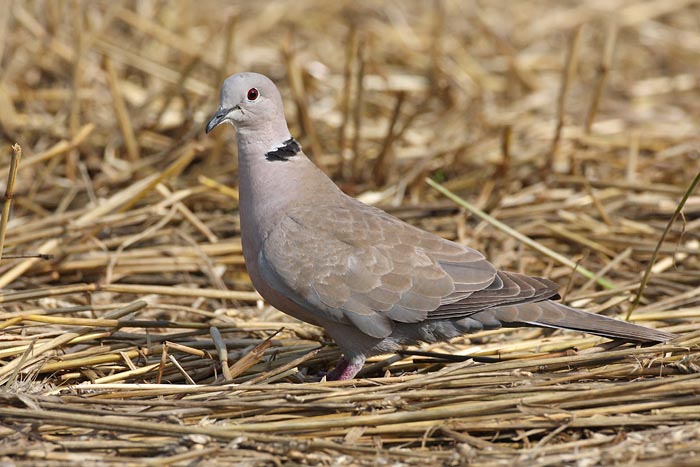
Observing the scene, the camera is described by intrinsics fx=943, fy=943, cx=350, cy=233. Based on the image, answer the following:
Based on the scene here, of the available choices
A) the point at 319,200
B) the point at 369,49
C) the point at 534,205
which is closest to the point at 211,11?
the point at 369,49

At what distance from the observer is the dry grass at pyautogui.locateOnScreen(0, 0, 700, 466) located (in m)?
3.05

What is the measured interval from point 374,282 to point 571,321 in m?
0.76

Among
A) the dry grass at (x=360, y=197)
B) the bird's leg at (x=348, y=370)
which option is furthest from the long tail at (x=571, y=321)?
the bird's leg at (x=348, y=370)

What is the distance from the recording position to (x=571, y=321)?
3590 mm

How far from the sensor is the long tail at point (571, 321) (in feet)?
11.7

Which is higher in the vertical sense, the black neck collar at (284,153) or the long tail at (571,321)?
the black neck collar at (284,153)

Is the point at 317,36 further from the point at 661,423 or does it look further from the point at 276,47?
the point at 661,423

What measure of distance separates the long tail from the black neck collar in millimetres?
1019

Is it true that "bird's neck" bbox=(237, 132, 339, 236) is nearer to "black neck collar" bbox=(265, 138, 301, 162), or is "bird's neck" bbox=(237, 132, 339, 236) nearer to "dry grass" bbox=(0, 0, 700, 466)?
"black neck collar" bbox=(265, 138, 301, 162)

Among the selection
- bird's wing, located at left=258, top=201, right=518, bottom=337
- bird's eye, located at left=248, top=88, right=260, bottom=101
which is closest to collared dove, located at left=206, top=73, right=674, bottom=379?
bird's wing, located at left=258, top=201, right=518, bottom=337

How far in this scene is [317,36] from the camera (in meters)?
8.35

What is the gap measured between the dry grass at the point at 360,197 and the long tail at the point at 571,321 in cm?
11

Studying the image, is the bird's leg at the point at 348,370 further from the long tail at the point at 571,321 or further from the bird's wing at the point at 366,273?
the long tail at the point at 571,321

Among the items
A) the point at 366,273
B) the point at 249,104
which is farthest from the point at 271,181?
the point at 366,273
